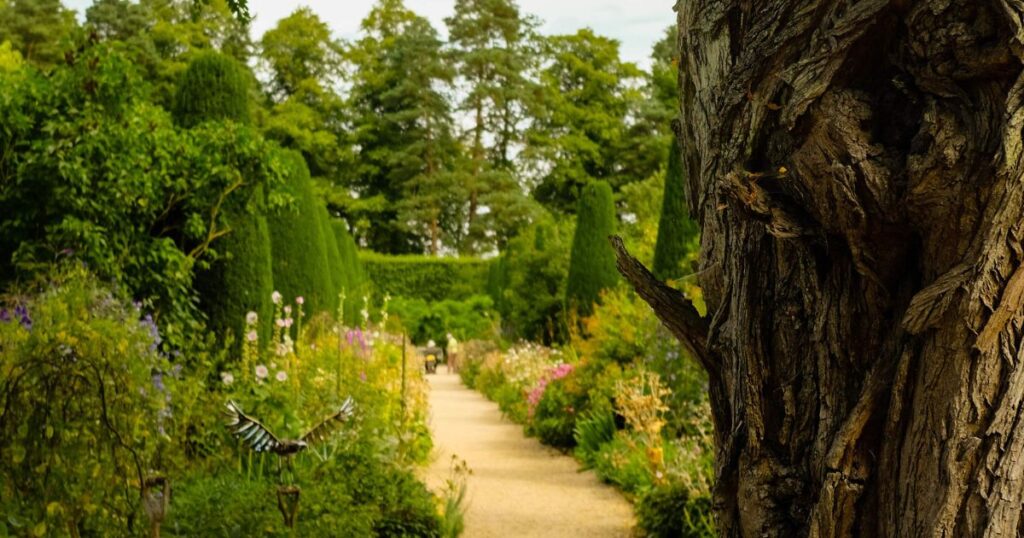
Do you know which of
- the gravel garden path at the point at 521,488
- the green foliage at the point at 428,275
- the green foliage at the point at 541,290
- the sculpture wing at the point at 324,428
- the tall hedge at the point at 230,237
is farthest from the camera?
the green foliage at the point at 428,275

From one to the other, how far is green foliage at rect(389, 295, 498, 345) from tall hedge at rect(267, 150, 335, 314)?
11933mm

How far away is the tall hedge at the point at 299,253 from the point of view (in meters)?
11.7

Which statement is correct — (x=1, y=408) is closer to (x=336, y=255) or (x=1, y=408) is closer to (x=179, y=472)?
(x=179, y=472)

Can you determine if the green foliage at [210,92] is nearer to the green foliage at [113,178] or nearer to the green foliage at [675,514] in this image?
the green foliage at [113,178]

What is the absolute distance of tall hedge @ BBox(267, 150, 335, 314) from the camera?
11.7m

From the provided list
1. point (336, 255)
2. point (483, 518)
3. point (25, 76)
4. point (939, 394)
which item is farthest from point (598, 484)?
point (336, 255)

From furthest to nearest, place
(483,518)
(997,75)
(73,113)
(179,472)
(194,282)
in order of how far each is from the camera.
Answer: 1. (194,282)
2. (73,113)
3. (483,518)
4. (179,472)
5. (997,75)

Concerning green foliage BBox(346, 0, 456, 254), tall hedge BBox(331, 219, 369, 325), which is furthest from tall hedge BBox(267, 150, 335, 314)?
green foliage BBox(346, 0, 456, 254)

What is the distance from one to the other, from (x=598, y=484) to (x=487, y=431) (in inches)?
140

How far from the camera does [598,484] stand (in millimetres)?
8031

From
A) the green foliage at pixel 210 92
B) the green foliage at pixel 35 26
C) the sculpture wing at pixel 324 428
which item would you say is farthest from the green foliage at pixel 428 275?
the sculpture wing at pixel 324 428

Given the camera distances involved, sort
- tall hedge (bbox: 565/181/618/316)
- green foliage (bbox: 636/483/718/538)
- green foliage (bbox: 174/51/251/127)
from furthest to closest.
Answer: tall hedge (bbox: 565/181/618/316) < green foliage (bbox: 174/51/251/127) < green foliage (bbox: 636/483/718/538)

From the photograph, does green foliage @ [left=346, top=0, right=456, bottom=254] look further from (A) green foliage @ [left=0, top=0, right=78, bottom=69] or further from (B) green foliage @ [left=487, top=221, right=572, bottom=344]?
(B) green foliage @ [left=487, top=221, right=572, bottom=344]

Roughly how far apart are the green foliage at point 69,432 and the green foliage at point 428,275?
80.6 ft
